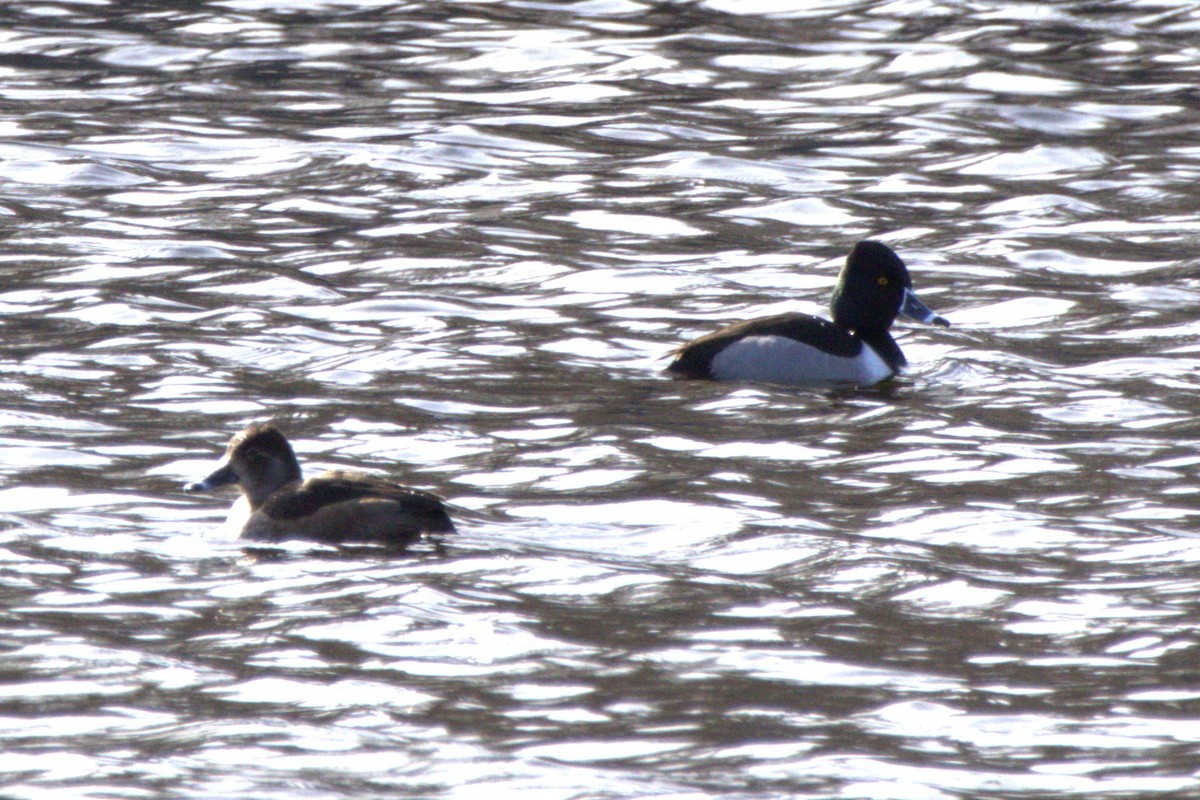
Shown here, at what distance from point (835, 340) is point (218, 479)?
13.3 feet

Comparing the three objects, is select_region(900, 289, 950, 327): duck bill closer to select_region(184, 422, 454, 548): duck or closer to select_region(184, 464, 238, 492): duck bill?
select_region(184, 422, 454, 548): duck

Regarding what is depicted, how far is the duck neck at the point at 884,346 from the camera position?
11.8 m

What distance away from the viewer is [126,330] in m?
11.7

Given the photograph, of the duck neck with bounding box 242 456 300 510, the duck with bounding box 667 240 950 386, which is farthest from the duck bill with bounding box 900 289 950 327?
the duck neck with bounding box 242 456 300 510

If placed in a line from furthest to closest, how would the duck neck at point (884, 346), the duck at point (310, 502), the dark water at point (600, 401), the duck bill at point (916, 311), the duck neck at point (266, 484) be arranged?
the duck bill at point (916, 311)
the duck neck at point (884, 346)
the duck neck at point (266, 484)
the duck at point (310, 502)
the dark water at point (600, 401)

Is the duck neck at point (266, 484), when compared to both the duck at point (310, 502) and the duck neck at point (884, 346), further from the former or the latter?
the duck neck at point (884, 346)

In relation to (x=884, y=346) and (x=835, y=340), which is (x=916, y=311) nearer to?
(x=884, y=346)

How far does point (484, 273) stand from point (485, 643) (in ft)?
21.8

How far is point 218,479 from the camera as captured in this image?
8.38 meters

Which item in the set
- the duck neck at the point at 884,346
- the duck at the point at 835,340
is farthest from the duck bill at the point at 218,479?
the duck neck at the point at 884,346

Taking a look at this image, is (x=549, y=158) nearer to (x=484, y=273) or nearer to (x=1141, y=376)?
(x=484, y=273)

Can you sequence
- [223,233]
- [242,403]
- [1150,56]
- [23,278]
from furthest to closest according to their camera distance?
[1150,56], [223,233], [23,278], [242,403]

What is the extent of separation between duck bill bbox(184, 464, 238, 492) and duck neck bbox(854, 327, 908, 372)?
437 cm

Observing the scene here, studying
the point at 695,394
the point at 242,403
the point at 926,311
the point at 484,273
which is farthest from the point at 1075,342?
the point at 242,403
